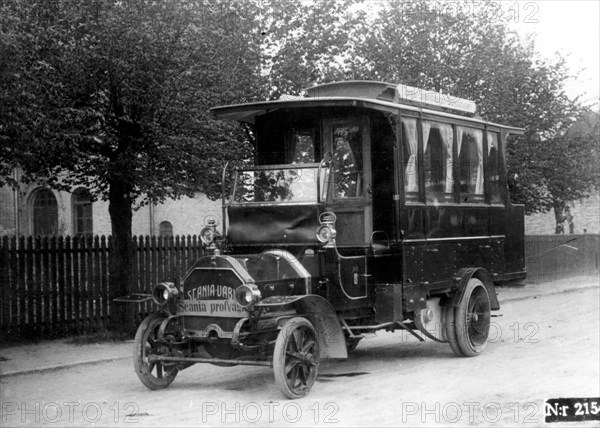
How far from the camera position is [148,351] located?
8453 mm

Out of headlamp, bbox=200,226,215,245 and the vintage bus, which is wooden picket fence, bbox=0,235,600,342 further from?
headlamp, bbox=200,226,215,245

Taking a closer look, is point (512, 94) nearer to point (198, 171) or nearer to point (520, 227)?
point (520, 227)

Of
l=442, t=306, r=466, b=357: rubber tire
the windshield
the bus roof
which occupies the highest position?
the bus roof

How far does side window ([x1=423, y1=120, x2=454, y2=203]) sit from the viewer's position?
33.9 ft

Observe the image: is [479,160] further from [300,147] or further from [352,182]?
[300,147]

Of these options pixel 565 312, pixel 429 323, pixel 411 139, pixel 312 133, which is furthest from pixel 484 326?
pixel 565 312

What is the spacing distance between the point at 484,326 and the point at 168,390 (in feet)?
15.3

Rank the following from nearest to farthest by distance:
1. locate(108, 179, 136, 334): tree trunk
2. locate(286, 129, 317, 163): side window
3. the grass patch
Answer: locate(286, 129, 317, 163): side window, the grass patch, locate(108, 179, 136, 334): tree trunk

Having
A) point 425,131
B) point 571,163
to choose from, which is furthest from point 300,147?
point 571,163

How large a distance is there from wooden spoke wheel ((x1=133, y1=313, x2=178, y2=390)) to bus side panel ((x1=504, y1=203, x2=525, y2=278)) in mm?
5744

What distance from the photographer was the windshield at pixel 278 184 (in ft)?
30.2

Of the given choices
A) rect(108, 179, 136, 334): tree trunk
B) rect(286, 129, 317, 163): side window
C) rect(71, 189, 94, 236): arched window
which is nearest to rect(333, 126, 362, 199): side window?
rect(286, 129, 317, 163): side window

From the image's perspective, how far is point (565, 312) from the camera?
16.4m

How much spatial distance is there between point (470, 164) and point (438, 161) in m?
1.00
